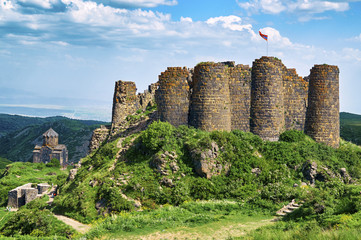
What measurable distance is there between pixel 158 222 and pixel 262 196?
7156 mm

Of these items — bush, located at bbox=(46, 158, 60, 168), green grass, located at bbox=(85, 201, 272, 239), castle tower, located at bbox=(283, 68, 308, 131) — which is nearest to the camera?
green grass, located at bbox=(85, 201, 272, 239)

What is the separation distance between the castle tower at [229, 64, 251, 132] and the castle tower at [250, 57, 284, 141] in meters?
0.40

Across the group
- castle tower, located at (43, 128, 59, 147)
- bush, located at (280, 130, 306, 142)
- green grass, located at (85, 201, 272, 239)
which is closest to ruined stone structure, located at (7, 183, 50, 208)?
green grass, located at (85, 201, 272, 239)

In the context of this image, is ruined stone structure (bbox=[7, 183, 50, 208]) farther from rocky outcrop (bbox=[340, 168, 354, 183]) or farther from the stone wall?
rocky outcrop (bbox=[340, 168, 354, 183])

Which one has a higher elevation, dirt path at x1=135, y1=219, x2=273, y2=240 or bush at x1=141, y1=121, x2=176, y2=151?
bush at x1=141, y1=121, x2=176, y2=151

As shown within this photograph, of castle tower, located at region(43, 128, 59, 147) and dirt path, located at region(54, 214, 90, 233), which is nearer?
dirt path, located at region(54, 214, 90, 233)

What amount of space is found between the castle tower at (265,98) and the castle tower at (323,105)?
3380 mm

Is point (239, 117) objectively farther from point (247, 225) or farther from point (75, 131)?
point (75, 131)

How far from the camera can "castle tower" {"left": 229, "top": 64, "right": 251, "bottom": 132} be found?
2892 cm

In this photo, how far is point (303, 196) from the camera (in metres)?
21.6

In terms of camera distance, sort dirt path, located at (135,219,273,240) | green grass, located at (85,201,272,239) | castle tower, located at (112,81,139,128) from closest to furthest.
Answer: dirt path, located at (135,219,273,240), green grass, located at (85,201,272,239), castle tower, located at (112,81,139,128)

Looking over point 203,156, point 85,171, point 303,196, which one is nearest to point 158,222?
point 203,156

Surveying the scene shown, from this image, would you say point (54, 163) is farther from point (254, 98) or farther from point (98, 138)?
point (254, 98)

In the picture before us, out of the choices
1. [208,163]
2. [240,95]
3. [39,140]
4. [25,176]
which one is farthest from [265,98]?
[39,140]
